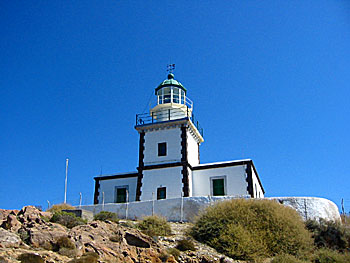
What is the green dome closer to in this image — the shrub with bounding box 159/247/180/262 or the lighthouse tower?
the lighthouse tower

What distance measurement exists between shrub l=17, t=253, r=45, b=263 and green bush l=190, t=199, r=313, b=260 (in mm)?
7490

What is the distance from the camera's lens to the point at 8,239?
11.1 meters

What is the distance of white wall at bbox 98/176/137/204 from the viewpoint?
25.9 meters

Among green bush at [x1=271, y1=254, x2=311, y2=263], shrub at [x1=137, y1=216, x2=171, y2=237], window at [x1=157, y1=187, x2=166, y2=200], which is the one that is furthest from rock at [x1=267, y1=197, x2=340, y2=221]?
window at [x1=157, y1=187, x2=166, y2=200]

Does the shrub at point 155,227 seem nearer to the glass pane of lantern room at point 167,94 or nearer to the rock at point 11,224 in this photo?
the rock at point 11,224

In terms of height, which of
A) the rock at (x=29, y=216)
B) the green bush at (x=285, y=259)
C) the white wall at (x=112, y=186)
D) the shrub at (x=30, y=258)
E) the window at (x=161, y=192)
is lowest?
the shrub at (x=30, y=258)

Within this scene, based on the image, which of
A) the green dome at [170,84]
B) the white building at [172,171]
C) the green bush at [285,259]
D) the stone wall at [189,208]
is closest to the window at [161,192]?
the white building at [172,171]

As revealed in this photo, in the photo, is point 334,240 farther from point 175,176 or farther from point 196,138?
point 196,138

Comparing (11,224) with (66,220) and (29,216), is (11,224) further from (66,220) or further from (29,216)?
(66,220)

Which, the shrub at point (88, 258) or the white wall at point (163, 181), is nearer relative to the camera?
the shrub at point (88, 258)

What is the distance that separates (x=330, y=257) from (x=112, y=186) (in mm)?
15830

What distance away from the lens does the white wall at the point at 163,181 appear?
24188 millimetres

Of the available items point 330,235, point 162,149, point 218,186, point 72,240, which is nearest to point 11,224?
point 72,240

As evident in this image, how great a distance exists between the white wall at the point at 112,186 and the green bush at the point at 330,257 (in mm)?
13671
